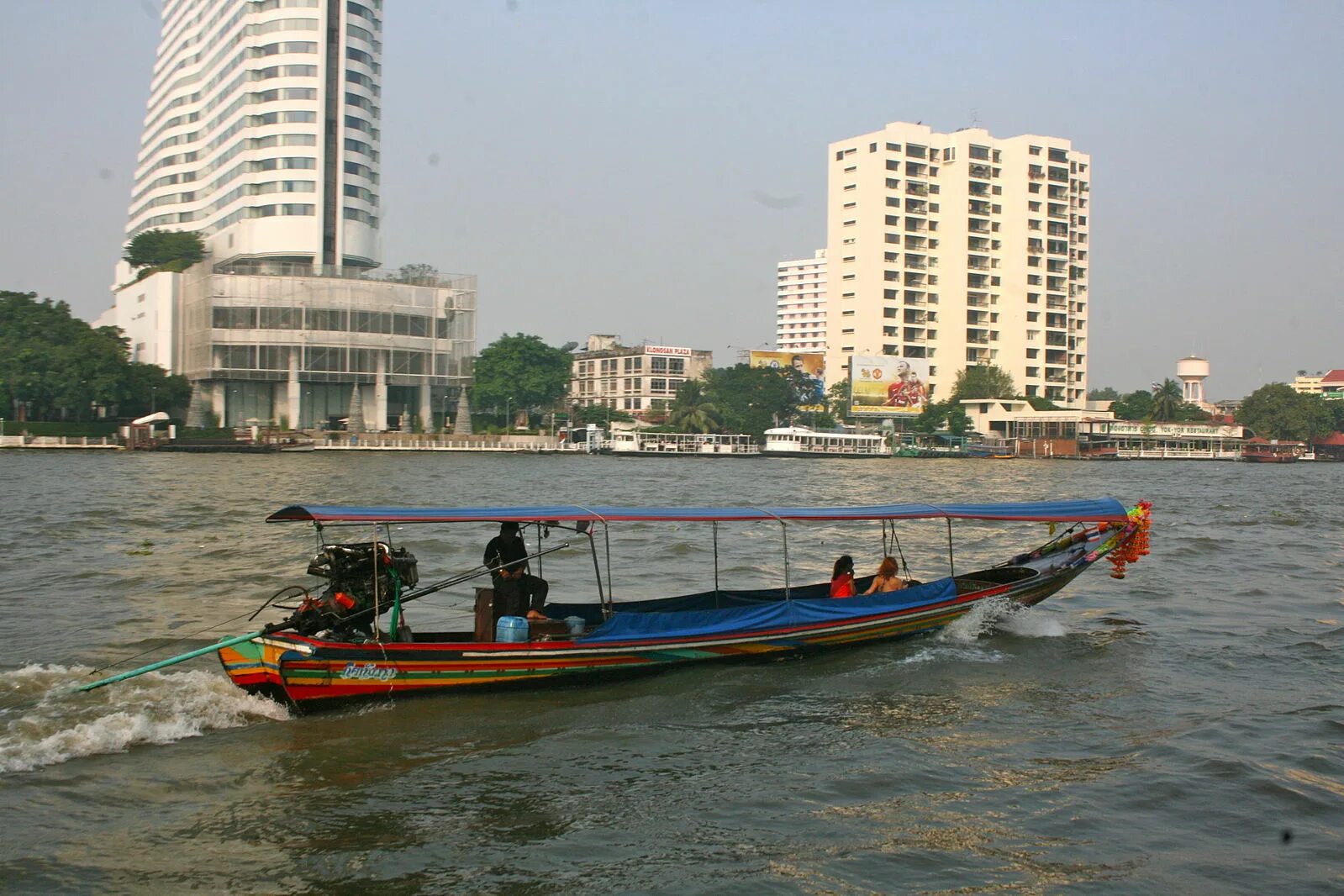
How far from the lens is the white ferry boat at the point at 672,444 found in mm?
85312

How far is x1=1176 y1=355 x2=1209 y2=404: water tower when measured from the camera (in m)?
114

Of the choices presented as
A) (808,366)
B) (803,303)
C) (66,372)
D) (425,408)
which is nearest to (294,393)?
(425,408)

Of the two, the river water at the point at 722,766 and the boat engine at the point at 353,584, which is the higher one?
the boat engine at the point at 353,584

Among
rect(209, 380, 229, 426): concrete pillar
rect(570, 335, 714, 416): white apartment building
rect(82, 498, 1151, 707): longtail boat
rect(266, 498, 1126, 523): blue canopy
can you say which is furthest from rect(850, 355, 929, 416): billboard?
rect(82, 498, 1151, 707): longtail boat

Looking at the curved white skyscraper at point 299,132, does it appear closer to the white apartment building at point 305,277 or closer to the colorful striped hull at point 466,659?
the white apartment building at point 305,277

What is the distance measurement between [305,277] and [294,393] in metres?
7.80

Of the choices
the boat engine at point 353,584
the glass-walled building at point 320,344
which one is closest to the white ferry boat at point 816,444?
the glass-walled building at point 320,344

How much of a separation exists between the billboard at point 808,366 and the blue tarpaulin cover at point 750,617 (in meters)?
80.9

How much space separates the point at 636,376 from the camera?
351ft

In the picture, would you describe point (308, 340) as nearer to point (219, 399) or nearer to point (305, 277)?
point (305, 277)

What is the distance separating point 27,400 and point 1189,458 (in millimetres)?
84196

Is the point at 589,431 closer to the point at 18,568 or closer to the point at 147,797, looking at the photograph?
the point at 18,568

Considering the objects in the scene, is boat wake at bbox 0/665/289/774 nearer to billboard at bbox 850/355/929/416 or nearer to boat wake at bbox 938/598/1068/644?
boat wake at bbox 938/598/1068/644

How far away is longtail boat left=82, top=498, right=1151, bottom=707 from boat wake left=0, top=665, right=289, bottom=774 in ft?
1.42
